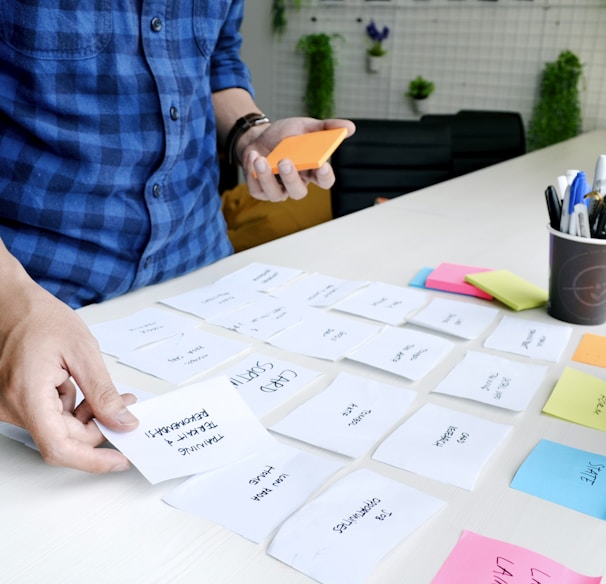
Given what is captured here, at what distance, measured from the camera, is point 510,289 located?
88cm

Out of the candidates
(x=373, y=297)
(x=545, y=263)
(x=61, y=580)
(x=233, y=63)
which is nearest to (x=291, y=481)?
(x=61, y=580)

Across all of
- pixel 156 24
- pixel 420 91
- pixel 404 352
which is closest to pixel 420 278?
pixel 404 352

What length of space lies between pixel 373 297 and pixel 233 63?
52cm

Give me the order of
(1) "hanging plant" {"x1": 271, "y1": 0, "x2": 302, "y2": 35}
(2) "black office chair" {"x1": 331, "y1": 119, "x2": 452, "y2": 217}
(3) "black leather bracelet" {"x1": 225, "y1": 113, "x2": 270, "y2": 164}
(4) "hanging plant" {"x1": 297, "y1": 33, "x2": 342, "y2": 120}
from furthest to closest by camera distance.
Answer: (1) "hanging plant" {"x1": 271, "y1": 0, "x2": 302, "y2": 35} → (4) "hanging plant" {"x1": 297, "y1": 33, "x2": 342, "y2": 120} → (2) "black office chair" {"x1": 331, "y1": 119, "x2": 452, "y2": 217} → (3) "black leather bracelet" {"x1": 225, "y1": 113, "x2": 270, "y2": 164}

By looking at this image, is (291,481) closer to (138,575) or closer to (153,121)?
(138,575)

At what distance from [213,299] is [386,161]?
4.13ft

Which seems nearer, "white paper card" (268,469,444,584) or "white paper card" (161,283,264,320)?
"white paper card" (268,469,444,584)

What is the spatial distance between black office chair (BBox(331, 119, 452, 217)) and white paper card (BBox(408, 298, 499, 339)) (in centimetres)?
114

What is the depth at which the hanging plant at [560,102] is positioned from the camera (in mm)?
3104

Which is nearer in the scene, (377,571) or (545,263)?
(377,571)

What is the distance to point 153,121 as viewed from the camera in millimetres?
889

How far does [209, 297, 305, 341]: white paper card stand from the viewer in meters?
0.75

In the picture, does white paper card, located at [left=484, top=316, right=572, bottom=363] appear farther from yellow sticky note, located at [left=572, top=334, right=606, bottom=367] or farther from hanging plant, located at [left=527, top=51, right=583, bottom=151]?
hanging plant, located at [left=527, top=51, right=583, bottom=151]

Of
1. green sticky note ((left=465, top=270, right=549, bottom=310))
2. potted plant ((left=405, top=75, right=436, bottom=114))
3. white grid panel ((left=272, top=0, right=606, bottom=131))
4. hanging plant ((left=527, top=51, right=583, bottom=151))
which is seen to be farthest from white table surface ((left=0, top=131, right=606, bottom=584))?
potted plant ((left=405, top=75, right=436, bottom=114))
